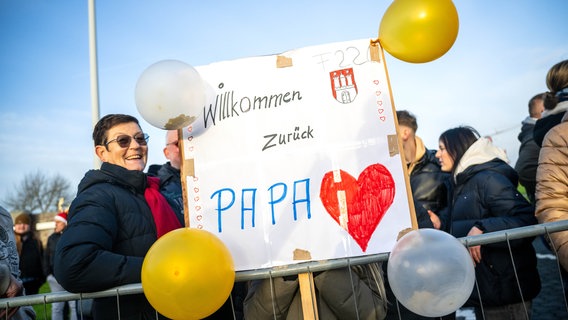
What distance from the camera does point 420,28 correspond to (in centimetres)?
217

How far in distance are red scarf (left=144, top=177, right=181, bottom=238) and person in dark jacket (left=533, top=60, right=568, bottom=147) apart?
229cm

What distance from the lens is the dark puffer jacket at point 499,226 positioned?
2854mm

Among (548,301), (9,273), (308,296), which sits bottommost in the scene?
(548,301)

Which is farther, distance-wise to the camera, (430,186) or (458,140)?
(430,186)

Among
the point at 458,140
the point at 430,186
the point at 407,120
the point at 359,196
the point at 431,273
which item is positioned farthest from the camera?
the point at 407,120

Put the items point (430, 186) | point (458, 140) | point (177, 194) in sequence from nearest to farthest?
point (458, 140) < point (177, 194) < point (430, 186)

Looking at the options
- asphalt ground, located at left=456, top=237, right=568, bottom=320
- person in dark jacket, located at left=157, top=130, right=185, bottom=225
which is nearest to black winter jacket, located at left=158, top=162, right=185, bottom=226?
person in dark jacket, located at left=157, top=130, right=185, bottom=225

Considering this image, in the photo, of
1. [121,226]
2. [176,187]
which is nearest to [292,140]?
[121,226]

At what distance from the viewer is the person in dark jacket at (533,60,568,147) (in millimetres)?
2842

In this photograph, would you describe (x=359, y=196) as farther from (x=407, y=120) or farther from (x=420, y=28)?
(x=407, y=120)

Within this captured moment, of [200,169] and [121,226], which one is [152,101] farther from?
[121,226]

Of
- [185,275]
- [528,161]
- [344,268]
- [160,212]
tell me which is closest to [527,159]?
[528,161]

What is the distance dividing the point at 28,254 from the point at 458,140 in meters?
7.37

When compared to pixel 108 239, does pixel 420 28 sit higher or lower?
higher
